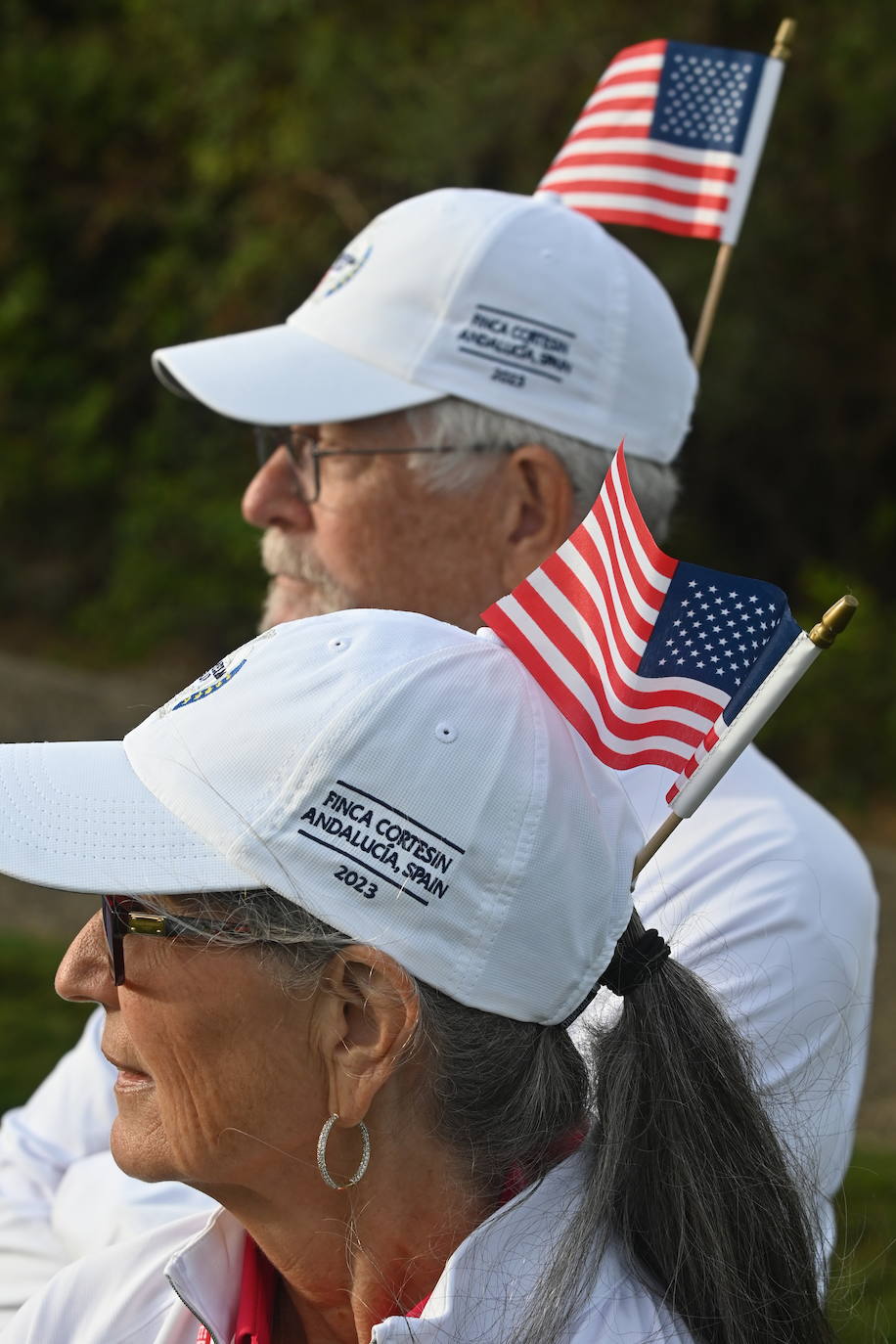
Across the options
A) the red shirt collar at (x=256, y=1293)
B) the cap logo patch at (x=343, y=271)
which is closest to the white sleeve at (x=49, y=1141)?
the red shirt collar at (x=256, y=1293)

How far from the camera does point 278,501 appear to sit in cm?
316

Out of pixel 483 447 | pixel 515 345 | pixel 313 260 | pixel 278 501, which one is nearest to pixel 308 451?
pixel 278 501

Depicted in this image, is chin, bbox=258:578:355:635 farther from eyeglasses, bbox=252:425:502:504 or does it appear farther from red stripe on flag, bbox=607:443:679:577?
red stripe on flag, bbox=607:443:679:577

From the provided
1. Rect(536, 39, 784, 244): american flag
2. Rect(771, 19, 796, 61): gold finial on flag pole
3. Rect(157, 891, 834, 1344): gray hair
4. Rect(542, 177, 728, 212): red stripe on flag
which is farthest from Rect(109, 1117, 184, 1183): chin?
Rect(771, 19, 796, 61): gold finial on flag pole

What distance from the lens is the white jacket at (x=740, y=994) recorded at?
228cm

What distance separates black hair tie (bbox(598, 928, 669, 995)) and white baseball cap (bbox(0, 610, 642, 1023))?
0.03 m

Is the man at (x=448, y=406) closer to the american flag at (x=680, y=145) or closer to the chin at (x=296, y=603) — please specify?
the chin at (x=296, y=603)

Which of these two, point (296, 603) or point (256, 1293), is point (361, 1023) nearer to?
point (256, 1293)

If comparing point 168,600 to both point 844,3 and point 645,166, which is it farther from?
point 645,166

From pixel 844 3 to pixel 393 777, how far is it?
29.8ft

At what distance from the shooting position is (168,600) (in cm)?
1213

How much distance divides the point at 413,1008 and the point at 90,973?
0.40 m

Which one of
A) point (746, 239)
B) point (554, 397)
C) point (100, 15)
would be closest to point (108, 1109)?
point (554, 397)

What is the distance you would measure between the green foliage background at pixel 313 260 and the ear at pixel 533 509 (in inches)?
241
